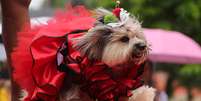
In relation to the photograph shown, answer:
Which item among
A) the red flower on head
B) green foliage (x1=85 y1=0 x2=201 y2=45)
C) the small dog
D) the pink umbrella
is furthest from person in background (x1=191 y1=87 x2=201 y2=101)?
the small dog

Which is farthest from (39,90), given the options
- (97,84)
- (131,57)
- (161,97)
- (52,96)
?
(161,97)

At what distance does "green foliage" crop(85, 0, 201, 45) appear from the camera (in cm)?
1805

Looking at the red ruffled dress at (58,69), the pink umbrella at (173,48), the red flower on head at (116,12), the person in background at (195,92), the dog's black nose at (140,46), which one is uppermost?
the red flower on head at (116,12)

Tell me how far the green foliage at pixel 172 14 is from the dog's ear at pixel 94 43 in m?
14.7

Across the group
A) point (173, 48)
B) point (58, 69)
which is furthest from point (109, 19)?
point (173, 48)

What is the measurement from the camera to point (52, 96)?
10.1 feet

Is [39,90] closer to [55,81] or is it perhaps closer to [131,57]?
[55,81]

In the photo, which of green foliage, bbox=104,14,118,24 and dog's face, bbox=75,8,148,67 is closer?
dog's face, bbox=75,8,148,67

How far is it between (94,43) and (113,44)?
0.08 m

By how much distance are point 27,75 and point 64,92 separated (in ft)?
0.65

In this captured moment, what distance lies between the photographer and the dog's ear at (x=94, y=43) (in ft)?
9.85

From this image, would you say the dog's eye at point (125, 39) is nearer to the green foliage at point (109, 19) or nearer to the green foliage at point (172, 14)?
the green foliage at point (109, 19)

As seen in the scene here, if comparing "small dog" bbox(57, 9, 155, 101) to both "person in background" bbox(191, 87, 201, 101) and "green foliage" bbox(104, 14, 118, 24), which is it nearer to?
"green foliage" bbox(104, 14, 118, 24)

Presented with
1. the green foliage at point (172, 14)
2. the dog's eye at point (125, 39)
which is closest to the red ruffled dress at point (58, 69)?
the dog's eye at point (125, 39)
